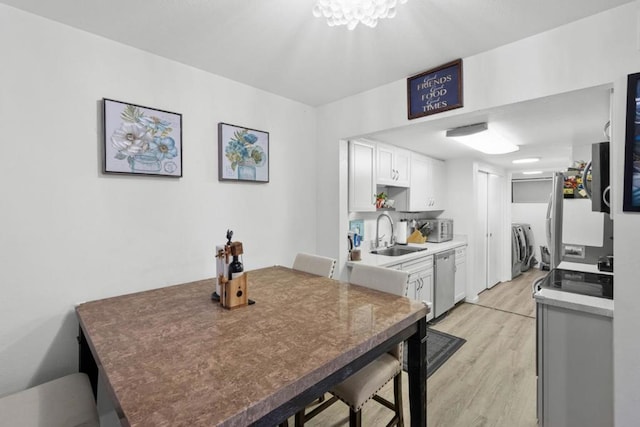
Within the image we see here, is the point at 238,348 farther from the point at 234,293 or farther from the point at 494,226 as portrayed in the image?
the point at 494,226

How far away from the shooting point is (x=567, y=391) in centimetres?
161

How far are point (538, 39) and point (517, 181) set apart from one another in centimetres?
606

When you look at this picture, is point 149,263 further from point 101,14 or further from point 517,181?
point 517,181

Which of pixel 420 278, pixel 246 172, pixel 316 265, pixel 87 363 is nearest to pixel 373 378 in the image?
pixel 316 265

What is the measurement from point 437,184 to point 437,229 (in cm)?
68

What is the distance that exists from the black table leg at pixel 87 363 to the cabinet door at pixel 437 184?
379cm

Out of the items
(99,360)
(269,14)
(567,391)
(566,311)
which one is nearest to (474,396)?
(567,391)

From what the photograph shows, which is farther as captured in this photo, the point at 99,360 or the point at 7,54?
the point at 7,54

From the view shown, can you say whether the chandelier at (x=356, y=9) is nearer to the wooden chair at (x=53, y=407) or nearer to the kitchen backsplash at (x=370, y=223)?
the wooden chair at (x=53, y=407)

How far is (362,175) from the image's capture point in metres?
2.92

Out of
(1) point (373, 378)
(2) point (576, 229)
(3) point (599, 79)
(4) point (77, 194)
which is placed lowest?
(1) point (373, 378)

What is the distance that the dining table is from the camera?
0.76 m

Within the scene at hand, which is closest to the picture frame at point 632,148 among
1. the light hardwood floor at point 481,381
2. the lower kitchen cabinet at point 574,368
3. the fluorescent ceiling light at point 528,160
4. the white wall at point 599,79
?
the white wall at point 599,79

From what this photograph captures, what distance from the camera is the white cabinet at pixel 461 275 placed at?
3.74 meters
